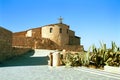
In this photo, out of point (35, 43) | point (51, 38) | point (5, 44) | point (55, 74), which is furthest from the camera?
point (51, 38)

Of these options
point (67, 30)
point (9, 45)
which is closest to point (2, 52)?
point (9, 45)

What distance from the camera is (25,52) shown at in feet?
107

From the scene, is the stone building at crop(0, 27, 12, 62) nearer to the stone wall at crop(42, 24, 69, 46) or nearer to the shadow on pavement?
the shadow on pavement

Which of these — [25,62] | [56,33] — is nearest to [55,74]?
[25,62]

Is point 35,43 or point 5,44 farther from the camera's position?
point 35,43

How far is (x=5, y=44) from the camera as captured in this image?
23969 millimetres

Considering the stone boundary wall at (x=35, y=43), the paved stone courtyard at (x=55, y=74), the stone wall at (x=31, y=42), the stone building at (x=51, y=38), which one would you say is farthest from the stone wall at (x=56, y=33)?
the paved stone courtyard at (x=55, y=74)

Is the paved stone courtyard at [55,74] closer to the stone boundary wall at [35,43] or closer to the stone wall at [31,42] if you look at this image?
the stone boundary wall at [35,43]

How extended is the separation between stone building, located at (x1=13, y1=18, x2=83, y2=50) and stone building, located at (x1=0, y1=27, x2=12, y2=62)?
18.7m

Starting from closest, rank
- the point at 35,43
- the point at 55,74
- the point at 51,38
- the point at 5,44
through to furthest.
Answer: the point at 55,74, the point at 5,44, the point at 35,43, the point at 51,38

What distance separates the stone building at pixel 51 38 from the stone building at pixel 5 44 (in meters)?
Answer: 18.7

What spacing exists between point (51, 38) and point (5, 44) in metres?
25.5

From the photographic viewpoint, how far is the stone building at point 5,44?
22575 mm

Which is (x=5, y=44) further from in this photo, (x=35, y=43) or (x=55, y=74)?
Result: (x=35, y=43)
